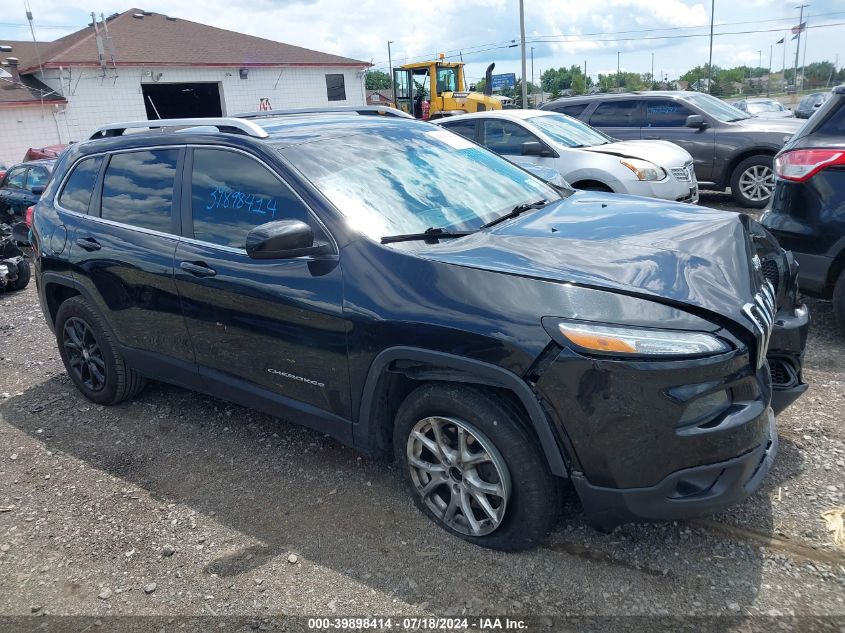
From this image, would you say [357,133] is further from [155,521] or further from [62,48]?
[62,48]

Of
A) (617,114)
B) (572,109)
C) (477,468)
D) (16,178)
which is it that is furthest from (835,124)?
(16,178)

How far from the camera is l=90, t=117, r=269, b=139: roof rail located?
11.5 ft

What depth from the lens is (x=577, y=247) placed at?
289cm

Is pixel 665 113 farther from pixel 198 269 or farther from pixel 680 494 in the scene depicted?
pixel 680 494

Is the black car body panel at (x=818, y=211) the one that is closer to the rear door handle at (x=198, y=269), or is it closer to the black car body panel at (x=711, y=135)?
the rear door handle at (x=198, y=269)

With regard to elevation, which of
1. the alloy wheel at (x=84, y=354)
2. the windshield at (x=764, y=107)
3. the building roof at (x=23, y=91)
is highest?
the building roof at (x=23, y=91)

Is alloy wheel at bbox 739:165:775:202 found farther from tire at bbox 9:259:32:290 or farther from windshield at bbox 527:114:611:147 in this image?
tire at bbox 9:259:32:290

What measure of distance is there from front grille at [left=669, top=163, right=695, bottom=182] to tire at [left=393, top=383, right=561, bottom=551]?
627 cm

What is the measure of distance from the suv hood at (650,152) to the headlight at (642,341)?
6.16m

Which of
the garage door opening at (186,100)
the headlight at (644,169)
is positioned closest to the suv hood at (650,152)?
the headlight at (644,169)

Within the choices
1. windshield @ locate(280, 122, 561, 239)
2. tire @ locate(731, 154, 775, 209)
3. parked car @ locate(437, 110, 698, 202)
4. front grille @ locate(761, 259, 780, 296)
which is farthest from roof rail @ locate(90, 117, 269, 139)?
tire @ locate(731, 154, 775, 209)

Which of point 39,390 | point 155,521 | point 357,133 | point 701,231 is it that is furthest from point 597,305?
point 39,390

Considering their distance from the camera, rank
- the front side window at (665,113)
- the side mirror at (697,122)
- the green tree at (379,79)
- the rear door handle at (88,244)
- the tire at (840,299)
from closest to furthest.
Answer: the rear door handle at (88,244) < the tire at (840,299) < the side mirror at (697,122) < the front side window at (665,113) < the green tree at (379,79)

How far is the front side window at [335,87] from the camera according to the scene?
32656 mm
